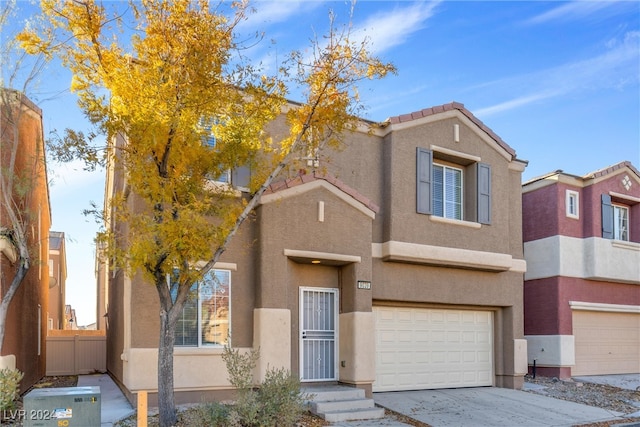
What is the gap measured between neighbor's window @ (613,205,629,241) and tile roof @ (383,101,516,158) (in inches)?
234

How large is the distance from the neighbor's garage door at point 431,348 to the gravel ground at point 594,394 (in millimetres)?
1690

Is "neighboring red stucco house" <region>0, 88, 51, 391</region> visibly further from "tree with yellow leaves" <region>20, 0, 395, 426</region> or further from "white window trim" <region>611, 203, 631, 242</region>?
"white window trim" <region>611, 203, 631, 242</region>

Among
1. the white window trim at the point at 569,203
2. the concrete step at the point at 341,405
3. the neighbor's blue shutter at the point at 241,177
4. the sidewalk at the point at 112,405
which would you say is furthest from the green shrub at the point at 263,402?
the white window trim at the point at 569,203

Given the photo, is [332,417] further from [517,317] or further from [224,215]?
[517,317]

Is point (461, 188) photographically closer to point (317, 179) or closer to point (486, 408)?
point (317, 179)

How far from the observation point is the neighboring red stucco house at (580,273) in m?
19.2

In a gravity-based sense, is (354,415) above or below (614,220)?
below

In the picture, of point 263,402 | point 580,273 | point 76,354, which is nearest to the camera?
point 263,402

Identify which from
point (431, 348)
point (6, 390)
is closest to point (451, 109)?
point (431, 348)

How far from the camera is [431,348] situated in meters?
16.0

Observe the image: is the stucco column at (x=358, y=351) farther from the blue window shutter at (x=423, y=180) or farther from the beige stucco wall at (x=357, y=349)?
the blue window shutter at (x=423, y=180)

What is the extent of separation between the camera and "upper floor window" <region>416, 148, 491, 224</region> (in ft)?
53.8

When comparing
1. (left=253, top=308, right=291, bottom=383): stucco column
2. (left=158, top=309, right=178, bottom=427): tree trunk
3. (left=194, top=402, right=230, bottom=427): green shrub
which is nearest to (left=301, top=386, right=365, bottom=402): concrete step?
(left=253, top=308, right=291, bottom=383): stucco column

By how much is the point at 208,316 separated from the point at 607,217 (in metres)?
14.2
